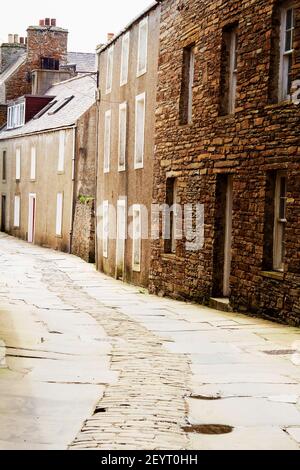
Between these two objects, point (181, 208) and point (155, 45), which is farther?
point (155, 45)

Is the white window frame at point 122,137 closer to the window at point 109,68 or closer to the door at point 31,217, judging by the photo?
the window at point 109,68

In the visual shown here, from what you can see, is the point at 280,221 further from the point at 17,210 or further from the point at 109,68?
the point at 17,210

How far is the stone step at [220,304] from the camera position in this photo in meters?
16.2

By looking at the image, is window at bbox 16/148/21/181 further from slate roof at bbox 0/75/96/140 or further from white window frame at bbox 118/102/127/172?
white window frame at bbox 118/102/127/172

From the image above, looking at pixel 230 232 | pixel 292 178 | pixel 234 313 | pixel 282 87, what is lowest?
pixel 234 313

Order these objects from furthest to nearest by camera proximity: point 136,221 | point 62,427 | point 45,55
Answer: point 45,55, point 136,221, point 62,427

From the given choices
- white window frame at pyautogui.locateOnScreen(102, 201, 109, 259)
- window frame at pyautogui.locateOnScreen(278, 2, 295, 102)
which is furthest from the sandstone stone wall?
window frame at pyautogui.locateOnScreen(278, 2, 295, 102)

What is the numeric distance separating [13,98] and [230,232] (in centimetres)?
3869

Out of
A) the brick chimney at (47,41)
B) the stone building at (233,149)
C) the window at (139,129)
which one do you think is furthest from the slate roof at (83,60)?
the stone building at (233,149)

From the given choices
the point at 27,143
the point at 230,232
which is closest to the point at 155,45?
the point at 230,232

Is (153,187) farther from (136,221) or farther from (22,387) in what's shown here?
(22,387)

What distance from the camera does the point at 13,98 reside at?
52.9 metres

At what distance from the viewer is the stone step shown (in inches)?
638

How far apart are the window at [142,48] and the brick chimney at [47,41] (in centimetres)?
2757
